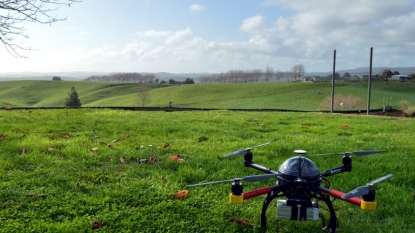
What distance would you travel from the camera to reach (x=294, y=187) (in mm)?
2508

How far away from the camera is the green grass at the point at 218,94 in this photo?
47.3m

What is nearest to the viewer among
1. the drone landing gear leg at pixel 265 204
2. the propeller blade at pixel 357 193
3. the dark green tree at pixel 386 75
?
the propeller blade at pixel 357 193

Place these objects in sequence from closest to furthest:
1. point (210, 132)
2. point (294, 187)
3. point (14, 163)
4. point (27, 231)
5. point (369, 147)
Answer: point (294, 187) < point (27, 231) < point (14, 163) < point (369, 147) < point (210, 132)

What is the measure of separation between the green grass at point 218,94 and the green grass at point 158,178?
62.0 feet

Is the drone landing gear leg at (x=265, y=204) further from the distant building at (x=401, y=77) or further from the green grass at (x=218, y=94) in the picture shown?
the distant building at (x=401, y=77)

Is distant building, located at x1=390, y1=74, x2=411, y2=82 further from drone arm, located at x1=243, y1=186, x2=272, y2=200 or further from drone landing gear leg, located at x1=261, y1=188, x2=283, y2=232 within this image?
drone arm, located at x1=243, y1=186, x2=272, y2=200

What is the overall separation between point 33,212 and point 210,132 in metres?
4.80

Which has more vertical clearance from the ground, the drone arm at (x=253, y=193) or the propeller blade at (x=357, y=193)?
the propeller blade at (x=357, y=193)

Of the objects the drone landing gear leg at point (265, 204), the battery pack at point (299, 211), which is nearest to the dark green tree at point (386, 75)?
the drone landing gear leg at point (265, 204)

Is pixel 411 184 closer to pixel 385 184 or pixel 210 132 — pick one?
pixel 385 184

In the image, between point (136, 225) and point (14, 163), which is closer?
point (136, 225)

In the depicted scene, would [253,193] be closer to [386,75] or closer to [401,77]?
[386,75]

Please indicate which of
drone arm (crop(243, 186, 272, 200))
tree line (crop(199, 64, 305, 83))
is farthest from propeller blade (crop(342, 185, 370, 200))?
tree line (crop(199, 64, 305, 83))

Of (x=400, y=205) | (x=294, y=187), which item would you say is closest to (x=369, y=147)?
(x=400, y=205)
